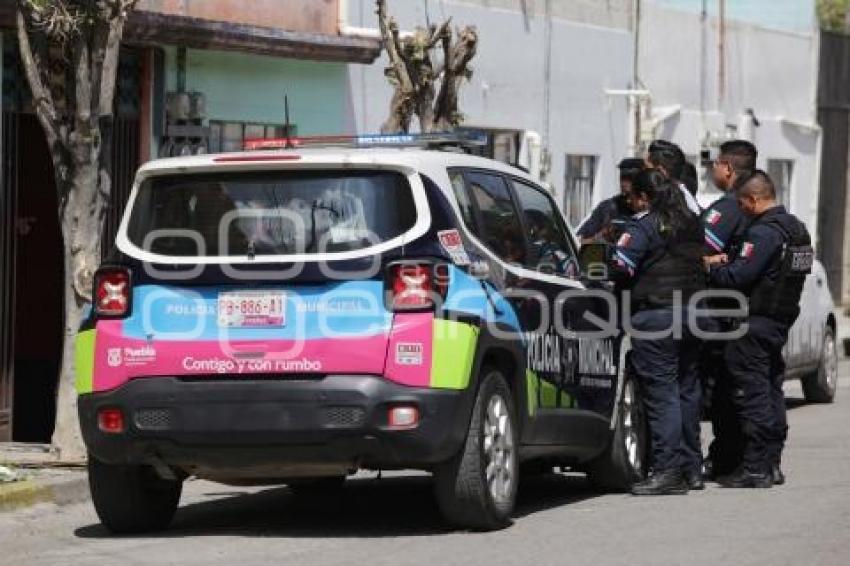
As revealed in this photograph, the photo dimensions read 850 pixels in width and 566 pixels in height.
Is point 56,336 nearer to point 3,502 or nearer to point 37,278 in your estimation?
point 37,278

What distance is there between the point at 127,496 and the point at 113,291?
1056 millimetres

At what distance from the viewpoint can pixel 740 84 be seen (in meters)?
28.5

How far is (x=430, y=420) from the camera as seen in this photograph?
9.34m

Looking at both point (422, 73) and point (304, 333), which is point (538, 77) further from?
point (304, 333)

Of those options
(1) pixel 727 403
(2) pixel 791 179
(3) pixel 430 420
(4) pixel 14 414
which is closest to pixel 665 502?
(1) pixel 727 403

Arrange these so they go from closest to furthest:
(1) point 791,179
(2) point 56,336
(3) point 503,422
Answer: (3) point 503,422 < (2) point 56,336 < (1) point 791,179

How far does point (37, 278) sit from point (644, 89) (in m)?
11.7

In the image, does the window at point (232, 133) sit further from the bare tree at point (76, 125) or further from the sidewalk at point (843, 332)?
the sidewalk at point (843, 332)

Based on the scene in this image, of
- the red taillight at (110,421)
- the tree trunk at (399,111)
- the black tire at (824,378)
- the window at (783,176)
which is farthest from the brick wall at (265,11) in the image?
the window at (783,176)

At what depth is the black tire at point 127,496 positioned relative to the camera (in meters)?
9.99

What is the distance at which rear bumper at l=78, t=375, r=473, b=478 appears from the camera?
9.30 m

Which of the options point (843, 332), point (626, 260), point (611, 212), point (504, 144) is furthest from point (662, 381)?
point (843, 332)

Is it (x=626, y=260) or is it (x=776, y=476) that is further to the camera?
(x=776, y=476)

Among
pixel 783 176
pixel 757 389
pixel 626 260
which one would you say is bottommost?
pixel 757 389
